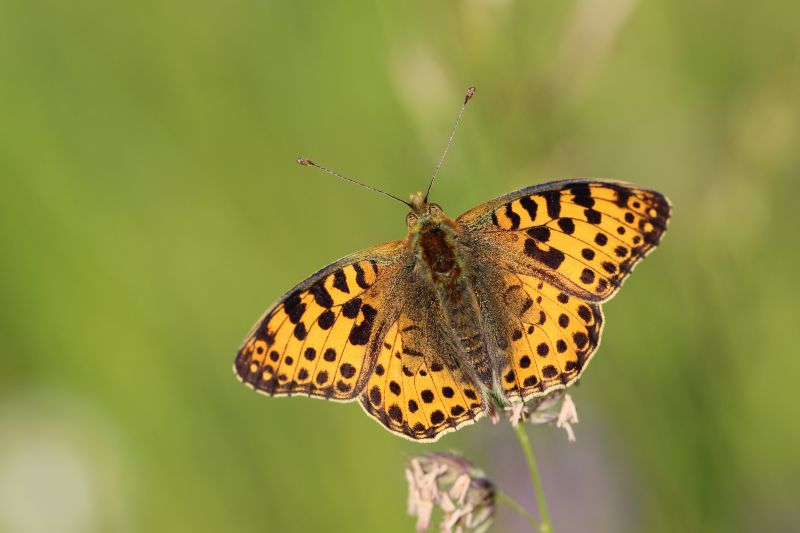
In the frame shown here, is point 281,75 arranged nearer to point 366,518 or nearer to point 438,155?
point 438,155

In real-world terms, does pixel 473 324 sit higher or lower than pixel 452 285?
lower

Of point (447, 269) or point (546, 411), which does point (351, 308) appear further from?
point (546, 411)

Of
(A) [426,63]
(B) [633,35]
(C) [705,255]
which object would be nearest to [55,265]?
(A) [426,63]

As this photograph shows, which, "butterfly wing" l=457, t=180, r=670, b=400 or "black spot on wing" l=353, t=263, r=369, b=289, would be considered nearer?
"butterfly wing" l=457, t=180, r=670, b=400

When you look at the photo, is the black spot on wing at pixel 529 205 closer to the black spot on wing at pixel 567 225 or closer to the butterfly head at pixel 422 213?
the black spot on wing at pixel 567 225

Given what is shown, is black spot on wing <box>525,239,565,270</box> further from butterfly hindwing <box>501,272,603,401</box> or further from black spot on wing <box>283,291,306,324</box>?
black spot on wing <box>283,291,306,324</box>

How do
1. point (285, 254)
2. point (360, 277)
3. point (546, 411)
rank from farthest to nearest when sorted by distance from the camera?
point (285, 254), point (360, 277), point (546, 411)

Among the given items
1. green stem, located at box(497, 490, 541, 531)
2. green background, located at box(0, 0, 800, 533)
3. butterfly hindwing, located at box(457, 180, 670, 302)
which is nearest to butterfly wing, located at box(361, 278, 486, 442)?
green stem, located at box(497, 490, 541, 531)

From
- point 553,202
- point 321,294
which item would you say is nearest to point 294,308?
point 321,294
